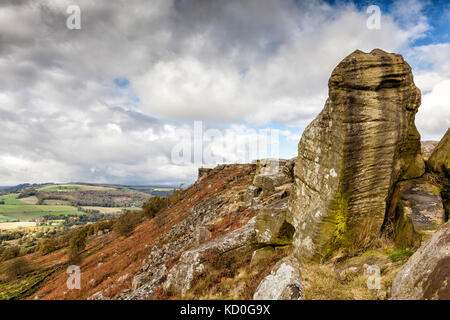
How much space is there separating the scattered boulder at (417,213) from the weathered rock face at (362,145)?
0.67 metres

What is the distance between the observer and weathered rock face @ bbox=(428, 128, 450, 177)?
9855 mm

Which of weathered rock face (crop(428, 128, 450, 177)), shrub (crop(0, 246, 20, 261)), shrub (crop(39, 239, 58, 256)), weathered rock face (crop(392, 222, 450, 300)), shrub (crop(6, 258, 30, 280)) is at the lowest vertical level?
shrub (crop(0, 246, 20, 261))

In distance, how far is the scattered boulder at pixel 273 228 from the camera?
12.6m

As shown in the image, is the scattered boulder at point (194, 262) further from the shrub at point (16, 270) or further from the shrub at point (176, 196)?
the shrub at point (16, 270)

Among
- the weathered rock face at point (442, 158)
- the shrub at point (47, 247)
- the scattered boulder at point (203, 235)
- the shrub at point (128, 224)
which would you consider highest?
the weathered rock face at point (442, 158)

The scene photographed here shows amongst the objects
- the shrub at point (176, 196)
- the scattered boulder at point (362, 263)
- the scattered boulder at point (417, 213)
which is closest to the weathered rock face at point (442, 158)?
the scattered boulder at point (417, 213)

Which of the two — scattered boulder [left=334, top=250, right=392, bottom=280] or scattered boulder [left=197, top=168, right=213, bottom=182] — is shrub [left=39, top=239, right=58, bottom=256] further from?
scattered boulder [left=334, top=250, right=392, bottom=280]

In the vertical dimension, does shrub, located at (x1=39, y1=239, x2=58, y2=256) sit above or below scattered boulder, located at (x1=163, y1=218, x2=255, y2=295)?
below

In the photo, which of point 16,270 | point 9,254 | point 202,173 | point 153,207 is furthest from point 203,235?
point 9,254

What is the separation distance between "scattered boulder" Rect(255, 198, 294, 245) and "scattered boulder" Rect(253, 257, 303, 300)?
371cm

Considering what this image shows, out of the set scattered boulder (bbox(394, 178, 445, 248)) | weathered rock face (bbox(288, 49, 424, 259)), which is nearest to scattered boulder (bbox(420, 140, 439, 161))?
scattered boulder (bbox(394, 178, 445, 248))

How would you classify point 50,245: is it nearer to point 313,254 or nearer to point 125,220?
point 125,220

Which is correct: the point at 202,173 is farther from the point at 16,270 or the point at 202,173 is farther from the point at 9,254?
the point at 9,254
